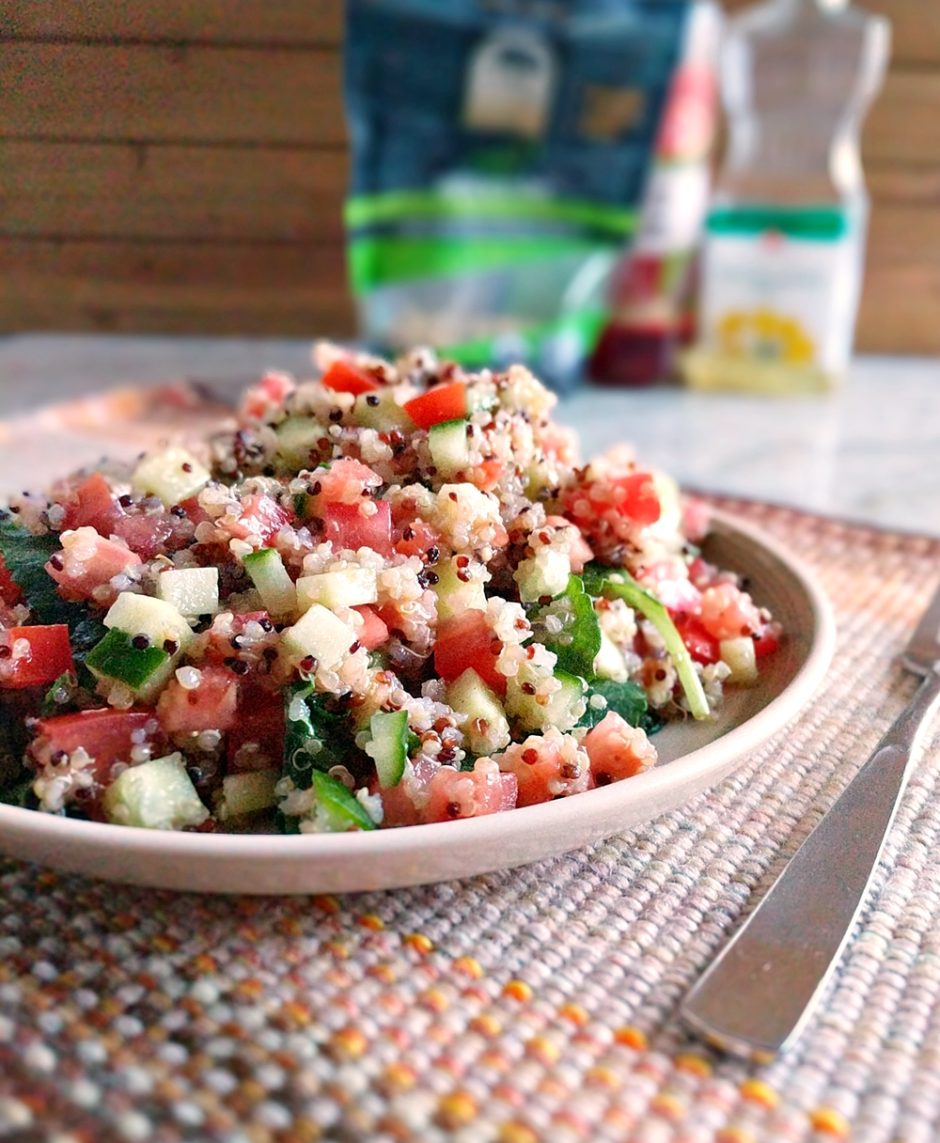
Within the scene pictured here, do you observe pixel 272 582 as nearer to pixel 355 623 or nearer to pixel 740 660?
pixel 355 623

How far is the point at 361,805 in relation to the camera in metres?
0.99

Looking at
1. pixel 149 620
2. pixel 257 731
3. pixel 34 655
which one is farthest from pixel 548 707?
pixel 34 655

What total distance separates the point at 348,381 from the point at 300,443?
13cm

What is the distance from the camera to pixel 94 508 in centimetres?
122

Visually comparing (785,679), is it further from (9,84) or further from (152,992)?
(9,84)

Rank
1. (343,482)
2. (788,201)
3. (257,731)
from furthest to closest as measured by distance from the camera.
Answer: (788,201)
(343,482)
(257,731)

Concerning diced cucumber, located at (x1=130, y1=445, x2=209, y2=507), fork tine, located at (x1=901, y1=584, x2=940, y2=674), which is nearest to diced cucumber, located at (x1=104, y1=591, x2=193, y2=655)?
diced cucumber, located at (x1=130, y1=445, x2=209, y2=507)

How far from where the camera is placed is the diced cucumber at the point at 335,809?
95cm

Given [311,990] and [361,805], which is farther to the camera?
[361,805]

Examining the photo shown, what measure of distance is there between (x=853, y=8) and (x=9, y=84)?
9.74ft

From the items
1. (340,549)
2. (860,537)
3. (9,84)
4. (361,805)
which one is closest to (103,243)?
(9,84)

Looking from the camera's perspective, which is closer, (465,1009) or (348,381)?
(465,1009)

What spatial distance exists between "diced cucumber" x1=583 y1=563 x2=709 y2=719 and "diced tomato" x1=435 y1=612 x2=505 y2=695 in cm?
18

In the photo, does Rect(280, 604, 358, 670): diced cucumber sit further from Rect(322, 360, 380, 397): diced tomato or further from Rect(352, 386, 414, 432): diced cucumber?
Rect(322, 360, 380, 397): diced tomato
